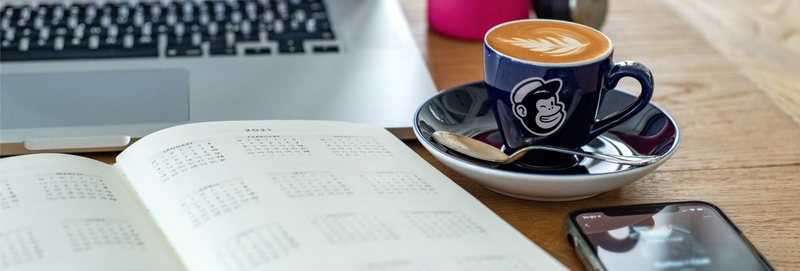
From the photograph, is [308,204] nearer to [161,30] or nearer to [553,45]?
[553,45]

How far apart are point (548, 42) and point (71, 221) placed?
1.11ft

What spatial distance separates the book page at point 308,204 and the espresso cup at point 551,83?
76 millimetres

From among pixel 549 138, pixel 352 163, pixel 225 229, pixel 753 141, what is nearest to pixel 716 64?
pixel 753 141

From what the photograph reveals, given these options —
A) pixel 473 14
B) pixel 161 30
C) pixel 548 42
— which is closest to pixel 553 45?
pixel 548 42

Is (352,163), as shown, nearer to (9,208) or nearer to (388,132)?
(388,132)

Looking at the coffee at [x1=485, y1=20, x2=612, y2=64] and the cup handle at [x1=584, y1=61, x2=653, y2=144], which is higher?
the coffee at [x1=485, y1=20, x2=612, y2=64]

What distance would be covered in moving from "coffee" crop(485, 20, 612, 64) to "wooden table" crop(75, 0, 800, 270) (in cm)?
11

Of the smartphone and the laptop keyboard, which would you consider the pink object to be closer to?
the laptop keyboard

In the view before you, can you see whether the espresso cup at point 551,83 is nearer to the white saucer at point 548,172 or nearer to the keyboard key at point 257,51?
the white saucer at point 548,172

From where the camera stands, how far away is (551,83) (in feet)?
1.64

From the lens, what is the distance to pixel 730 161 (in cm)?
60

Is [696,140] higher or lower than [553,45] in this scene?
lower

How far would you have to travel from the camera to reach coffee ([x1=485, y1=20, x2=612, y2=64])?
510mm

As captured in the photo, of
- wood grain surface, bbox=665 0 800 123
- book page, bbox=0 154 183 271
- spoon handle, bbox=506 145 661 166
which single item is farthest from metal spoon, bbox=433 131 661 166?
wood grain surface, bbox=665 0 800 123
